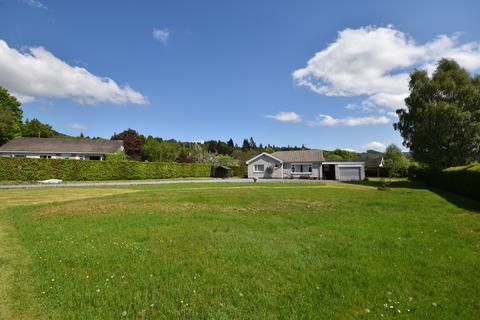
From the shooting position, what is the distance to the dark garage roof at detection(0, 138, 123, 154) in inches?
1758

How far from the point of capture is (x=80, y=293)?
466 cm

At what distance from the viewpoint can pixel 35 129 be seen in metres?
69.4

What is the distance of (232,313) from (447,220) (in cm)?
1068

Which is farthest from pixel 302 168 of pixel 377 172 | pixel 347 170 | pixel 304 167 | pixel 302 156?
pixel 377 172

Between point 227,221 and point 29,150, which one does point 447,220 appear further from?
point 29,150

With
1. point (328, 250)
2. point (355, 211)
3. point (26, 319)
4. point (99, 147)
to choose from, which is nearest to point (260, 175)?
point (99, 147)

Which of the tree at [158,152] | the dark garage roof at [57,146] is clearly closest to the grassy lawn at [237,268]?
the dark garage roof at [57,146]

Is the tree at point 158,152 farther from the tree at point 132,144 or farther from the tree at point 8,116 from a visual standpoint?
the tree at point 8,116

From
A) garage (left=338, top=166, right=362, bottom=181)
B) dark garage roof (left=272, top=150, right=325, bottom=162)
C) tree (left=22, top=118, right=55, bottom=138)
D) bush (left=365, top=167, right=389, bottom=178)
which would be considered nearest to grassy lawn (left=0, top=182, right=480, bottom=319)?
garage (left=338, top=166, right=362, bottom=181)

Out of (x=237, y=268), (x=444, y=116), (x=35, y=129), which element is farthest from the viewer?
(x=35, y=129)

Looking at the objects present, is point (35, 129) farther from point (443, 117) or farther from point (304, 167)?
point (443, 117)

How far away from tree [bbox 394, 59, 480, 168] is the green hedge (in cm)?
3481

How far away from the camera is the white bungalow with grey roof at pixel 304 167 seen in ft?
144

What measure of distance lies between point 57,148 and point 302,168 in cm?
4060
